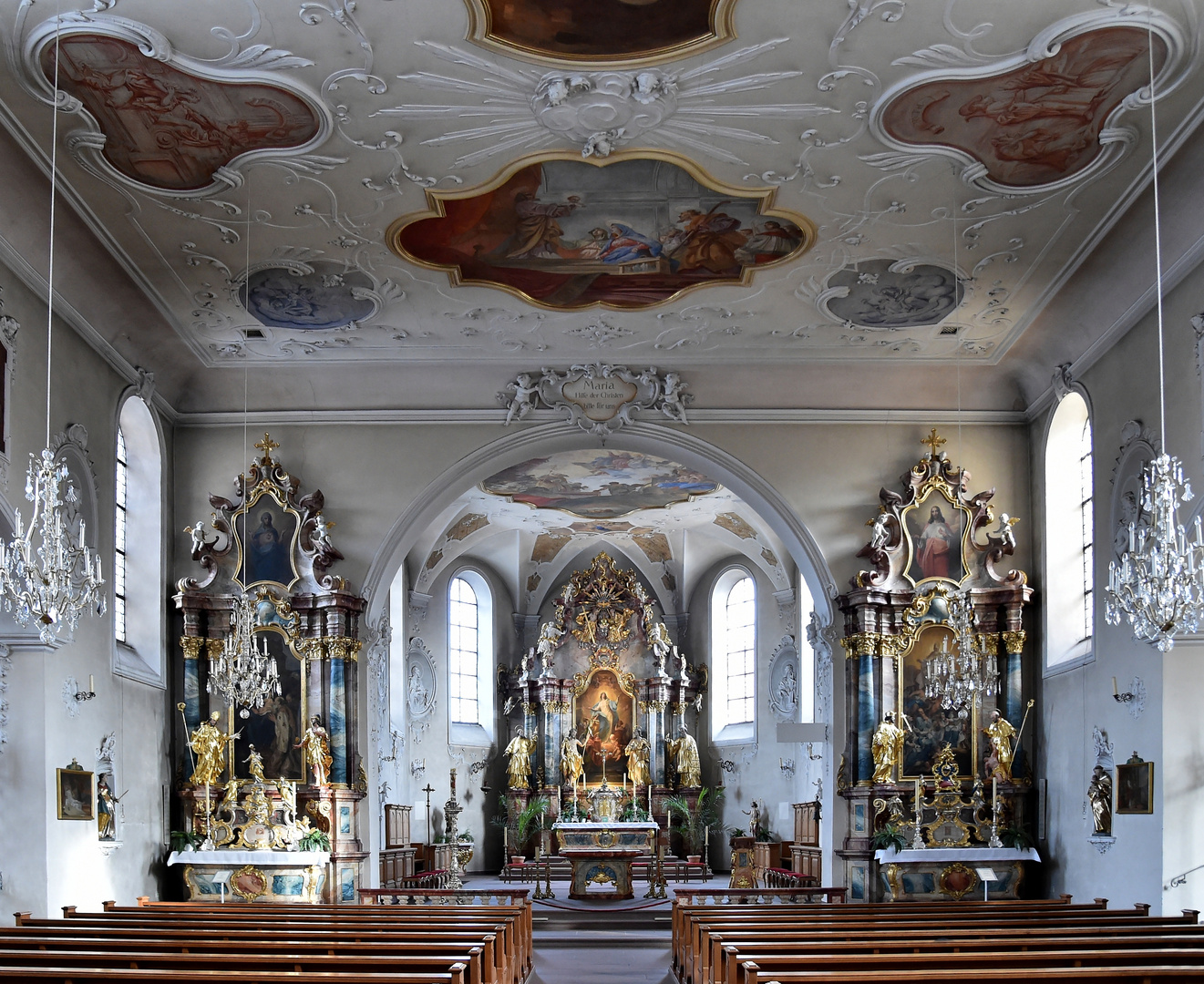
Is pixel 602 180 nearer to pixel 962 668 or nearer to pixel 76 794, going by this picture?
pixel 962 668

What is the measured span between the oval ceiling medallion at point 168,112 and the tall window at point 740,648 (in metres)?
18.8

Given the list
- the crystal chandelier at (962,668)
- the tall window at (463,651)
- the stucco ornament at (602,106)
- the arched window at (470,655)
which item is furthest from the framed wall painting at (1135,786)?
the tall window at (463,651)

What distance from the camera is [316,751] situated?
18.0 meters

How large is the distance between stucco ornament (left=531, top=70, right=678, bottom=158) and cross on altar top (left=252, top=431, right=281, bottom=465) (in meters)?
8.31

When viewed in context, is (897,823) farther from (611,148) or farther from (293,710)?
(611,148)

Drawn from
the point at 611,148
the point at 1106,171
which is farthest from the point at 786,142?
the point at 1106,171

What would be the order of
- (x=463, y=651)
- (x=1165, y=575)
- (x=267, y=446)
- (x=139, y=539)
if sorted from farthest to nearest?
(x=463, y=651)
(x=267, y=446)
(x=139, y=539)
(x=1165, y=575)

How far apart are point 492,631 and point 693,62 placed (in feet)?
68.4

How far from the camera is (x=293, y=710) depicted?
1850cm

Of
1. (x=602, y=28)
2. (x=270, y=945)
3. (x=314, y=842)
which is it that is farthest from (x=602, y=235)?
(x=314, y=842)

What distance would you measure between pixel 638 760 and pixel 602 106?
19650 mm

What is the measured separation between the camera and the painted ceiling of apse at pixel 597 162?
10320 millimetres

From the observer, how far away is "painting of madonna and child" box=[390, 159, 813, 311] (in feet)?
43.9

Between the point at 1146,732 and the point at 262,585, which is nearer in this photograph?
the point at 1146,732
